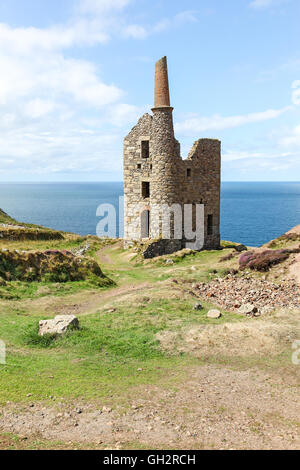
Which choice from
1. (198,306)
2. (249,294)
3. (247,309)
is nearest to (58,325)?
(198,306)

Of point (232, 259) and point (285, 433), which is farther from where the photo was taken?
point (232, 259)

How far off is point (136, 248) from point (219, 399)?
24.7 m

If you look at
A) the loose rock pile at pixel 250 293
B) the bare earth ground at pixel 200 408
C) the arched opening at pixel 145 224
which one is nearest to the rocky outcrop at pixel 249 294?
the loose rock pile at pixel 250 293

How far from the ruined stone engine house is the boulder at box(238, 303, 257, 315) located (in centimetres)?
1603

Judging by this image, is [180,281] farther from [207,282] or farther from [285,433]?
[285,433]

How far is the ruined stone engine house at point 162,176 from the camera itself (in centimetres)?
3316

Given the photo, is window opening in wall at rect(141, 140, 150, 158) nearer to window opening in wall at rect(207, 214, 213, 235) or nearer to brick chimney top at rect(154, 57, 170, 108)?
brick chimney top at rect(154, 57, 170, 108)

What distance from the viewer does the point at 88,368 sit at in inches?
466

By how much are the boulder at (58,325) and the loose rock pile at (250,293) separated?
789 cm

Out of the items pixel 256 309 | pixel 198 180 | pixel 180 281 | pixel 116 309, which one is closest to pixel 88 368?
pixel 116 309

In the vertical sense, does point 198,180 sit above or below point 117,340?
above

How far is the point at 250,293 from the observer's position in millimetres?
20172

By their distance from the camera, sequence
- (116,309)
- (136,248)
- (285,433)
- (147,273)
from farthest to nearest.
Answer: (136,248) < (147,273) < (116,309) < (285,433)
